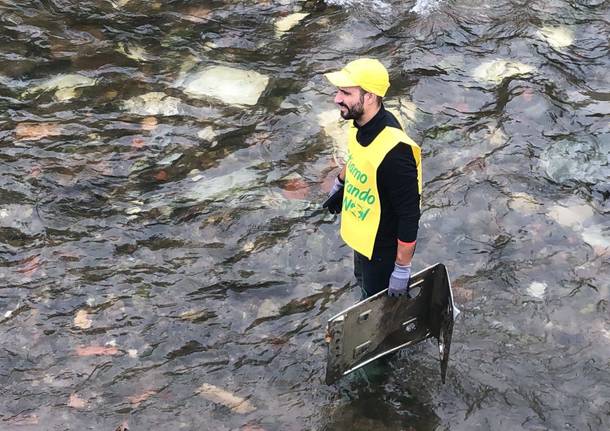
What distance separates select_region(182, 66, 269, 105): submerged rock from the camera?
7.56 metres

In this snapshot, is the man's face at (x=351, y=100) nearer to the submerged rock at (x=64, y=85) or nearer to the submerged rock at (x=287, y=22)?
the submerged rock at (x=64, y=85)

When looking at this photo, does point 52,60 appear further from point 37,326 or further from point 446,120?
point 446,120

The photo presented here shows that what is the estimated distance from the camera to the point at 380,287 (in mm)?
4262

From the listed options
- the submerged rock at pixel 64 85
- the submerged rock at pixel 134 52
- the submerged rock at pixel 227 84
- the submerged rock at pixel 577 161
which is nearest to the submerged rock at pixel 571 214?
the submerged rock at pixel 577 161

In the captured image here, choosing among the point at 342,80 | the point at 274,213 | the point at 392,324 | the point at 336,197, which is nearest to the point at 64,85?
the point at 274,213

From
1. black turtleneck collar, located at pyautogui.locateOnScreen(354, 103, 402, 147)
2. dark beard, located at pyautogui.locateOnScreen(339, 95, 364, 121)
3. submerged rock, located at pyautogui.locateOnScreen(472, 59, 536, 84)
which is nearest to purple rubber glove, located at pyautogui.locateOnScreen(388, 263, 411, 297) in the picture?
black turtleneck collar, located at pyautogui.locateOnScreen(354, 103, 402, 147)

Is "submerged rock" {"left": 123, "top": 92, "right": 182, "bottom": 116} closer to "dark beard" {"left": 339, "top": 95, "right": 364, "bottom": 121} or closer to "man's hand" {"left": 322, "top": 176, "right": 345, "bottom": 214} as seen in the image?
"man's hand" {"left": 322, "top": 176, "right": 345, "bottom": 214}

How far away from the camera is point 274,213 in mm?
6125

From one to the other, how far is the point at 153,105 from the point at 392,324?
434cm

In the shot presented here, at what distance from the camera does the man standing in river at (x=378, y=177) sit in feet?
12.0

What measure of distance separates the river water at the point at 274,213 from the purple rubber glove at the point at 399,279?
2.99ft

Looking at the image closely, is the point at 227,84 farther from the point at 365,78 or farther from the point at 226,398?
the point at 365,78

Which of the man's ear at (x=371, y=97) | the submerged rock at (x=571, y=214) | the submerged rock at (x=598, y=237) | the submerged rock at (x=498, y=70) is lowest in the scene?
the submerged rock at (x=598, y=237)

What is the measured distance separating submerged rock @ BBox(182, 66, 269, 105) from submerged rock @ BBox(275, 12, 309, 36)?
1133mm
